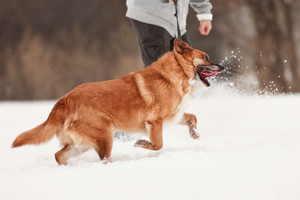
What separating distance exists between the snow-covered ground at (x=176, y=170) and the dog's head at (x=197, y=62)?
724mm

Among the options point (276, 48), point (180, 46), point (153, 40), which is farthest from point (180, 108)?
point (276, 48)

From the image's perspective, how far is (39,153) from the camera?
361 centimetres

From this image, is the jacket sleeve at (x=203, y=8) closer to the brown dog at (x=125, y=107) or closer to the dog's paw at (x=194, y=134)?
the brown dog at (x=125, y=107)

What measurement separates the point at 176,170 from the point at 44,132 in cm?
113

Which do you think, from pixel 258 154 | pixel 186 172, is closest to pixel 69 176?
pixel 186 172

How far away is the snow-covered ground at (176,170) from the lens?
2.31 m

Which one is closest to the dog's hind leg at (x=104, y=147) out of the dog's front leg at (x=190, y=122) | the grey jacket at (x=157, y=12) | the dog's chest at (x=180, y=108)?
the dog's chest at (x=180, y=108)

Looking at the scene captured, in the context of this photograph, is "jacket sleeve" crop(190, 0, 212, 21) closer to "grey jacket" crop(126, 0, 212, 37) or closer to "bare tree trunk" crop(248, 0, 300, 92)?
"grey jacket" crop(126, 0, 212, 37)

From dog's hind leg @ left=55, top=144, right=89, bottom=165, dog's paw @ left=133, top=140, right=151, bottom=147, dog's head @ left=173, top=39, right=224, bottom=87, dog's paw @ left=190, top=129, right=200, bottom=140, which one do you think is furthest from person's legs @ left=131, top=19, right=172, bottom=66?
dog's hind leg @ left=55, top=144, right=89, bottom=165

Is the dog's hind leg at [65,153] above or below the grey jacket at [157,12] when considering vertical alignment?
below

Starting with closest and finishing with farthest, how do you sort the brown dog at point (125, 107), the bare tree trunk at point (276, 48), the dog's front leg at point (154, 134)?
1. the brown dog at point (125, 107)
2. the dog's front leg at point (154, 134)
3. the bare tree trunk at point (276, 48)

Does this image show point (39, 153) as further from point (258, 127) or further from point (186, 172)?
point (258, 127)

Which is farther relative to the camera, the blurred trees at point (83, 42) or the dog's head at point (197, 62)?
the blurred trees at point (83, 42)

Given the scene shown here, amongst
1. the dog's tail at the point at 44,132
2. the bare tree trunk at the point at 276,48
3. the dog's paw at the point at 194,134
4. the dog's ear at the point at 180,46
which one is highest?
the dog's ear at the point at 180,46
